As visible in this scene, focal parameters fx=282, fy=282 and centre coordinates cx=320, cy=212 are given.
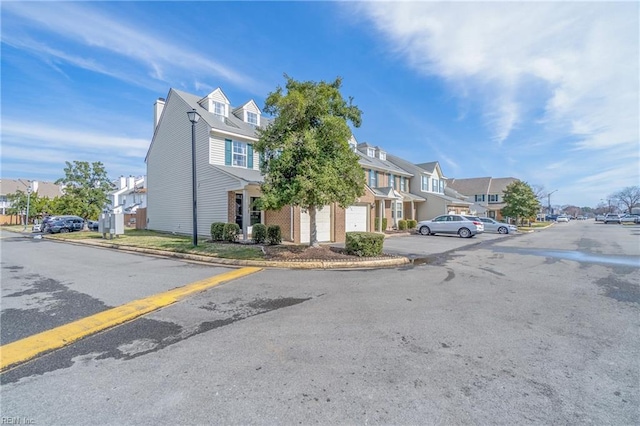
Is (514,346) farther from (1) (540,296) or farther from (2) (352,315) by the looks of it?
(1) (540,296)

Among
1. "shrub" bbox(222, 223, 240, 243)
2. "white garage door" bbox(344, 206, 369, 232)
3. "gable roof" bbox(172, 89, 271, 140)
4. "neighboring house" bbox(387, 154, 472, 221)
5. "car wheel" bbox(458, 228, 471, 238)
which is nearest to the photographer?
"shrub" bbox(222, 223, 240, 243)

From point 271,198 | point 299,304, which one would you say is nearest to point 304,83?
point 271,198

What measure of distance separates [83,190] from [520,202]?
155ft

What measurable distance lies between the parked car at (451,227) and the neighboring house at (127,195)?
120 ft

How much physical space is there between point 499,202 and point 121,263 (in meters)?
57.8

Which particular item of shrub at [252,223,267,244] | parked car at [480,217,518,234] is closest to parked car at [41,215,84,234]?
shrub at [252,223,267,244]

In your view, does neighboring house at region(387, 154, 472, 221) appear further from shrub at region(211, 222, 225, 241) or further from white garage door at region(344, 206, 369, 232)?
shrub at region(211, 222, 225, 241)

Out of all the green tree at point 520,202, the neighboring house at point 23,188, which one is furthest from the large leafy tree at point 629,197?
the neighboring house at point 23,188

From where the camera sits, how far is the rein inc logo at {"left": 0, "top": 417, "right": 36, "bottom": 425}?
239 cm

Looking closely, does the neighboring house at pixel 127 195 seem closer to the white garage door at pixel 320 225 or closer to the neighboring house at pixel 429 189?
the white garage door at pixel 320 225

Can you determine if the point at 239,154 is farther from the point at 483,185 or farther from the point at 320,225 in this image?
the point at 483,185

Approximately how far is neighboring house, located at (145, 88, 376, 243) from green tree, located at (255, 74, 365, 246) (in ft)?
13.3

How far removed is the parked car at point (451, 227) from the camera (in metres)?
20.4

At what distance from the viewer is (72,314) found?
488 cm
